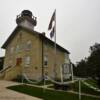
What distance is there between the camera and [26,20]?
109 feet

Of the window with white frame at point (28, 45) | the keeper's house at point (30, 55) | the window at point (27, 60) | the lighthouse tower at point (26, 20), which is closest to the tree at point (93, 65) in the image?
the keeper's house at point (30, 55)

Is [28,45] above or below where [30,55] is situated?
above

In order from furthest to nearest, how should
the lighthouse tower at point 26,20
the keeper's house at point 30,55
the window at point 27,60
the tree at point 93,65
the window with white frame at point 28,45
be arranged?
the lighthouse tower at point 26,20
the window with white frame at point 28,45
the window at point 27,60
the keeper's house at point 30,55
the tree at point 93,65

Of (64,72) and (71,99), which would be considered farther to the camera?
(64,72)

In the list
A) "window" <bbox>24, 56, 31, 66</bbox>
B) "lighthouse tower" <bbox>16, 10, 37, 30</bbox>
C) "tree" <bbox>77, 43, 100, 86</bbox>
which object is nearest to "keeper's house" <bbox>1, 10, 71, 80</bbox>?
"window" <bbox>24, 56, 31, 66</bbox>

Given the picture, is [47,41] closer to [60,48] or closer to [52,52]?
[52,52]

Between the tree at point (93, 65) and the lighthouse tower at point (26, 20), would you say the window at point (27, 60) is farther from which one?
the tree at point (93, 65)

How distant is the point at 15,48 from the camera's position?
30.6 metres

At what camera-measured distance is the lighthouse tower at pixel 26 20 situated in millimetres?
33219

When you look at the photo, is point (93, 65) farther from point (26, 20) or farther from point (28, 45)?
point (26, 20)

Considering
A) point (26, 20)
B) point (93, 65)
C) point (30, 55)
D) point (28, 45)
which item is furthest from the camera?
point (26, 20)

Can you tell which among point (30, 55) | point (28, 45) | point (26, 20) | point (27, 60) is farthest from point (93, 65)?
point (26, 20)

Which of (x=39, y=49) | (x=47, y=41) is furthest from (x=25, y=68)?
(x=47, y=41)

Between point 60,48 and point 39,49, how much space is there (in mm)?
6600
